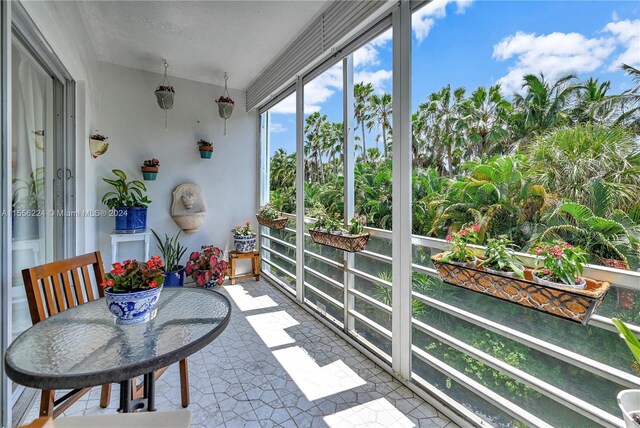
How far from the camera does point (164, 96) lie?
3.38 meters

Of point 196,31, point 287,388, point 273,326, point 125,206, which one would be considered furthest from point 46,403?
point 196,31

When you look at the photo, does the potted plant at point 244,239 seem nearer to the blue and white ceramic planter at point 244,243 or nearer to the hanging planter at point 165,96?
the blue and white ceramic planter at point 244,243

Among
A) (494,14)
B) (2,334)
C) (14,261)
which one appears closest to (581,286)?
(494,14)

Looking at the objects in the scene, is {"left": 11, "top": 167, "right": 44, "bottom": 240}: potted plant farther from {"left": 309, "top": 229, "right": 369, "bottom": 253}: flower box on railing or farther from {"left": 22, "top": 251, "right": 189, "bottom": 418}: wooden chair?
{"left": 309, "top": 229, "right": 369, "bottom": 253}: flower box on railing

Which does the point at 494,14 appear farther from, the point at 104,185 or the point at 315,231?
the point at 104,185

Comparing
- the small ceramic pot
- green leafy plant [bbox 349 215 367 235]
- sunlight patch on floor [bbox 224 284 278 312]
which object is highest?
green leafy plant [bbox 349 215 367 235]

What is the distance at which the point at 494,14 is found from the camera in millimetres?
1489

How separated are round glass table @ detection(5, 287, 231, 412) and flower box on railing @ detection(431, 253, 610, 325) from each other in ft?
3.61

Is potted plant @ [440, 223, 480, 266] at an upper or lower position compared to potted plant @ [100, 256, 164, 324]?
upper

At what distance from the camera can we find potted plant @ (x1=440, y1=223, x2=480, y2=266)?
144 cm

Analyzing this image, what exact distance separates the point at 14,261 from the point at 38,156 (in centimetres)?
75

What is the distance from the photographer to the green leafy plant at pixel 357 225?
224cm

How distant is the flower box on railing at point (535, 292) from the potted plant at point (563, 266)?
28mm

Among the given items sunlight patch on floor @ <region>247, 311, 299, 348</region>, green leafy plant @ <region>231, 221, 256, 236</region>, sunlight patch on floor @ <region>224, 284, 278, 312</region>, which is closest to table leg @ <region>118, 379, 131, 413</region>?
sunlight patch on floor @ <region>247, 311, 299, 348</region>
